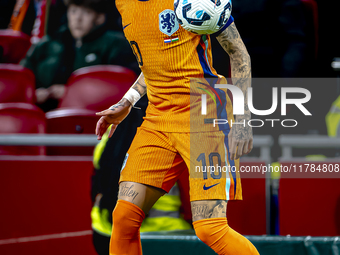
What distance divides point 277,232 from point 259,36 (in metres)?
1.50

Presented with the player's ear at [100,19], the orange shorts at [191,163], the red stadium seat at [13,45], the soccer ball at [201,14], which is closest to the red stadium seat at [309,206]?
the orange shorts at [191,163]

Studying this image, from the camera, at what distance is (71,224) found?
259 cm

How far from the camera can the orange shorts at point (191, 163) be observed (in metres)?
1.56

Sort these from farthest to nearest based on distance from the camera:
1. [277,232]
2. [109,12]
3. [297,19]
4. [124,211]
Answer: [109,12]
[297,19]
[277,232]
[124,211]

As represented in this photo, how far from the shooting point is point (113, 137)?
8.09 feet

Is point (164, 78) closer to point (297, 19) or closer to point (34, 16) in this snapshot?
point (297, 19)

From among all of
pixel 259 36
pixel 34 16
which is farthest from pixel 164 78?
pixel 34 16

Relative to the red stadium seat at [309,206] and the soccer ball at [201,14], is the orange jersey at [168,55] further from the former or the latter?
the red stadium seat at [309,206]

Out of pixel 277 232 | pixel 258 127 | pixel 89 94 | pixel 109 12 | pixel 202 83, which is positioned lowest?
pixel 277 232

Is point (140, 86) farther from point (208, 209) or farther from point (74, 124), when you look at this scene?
point (74, 124)

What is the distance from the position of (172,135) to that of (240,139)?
0.27 meters

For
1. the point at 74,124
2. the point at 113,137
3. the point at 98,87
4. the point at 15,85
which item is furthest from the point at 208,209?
the point at 15,85

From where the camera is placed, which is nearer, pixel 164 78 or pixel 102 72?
pixel 164 78

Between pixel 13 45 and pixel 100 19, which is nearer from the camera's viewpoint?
pixel 100 19
